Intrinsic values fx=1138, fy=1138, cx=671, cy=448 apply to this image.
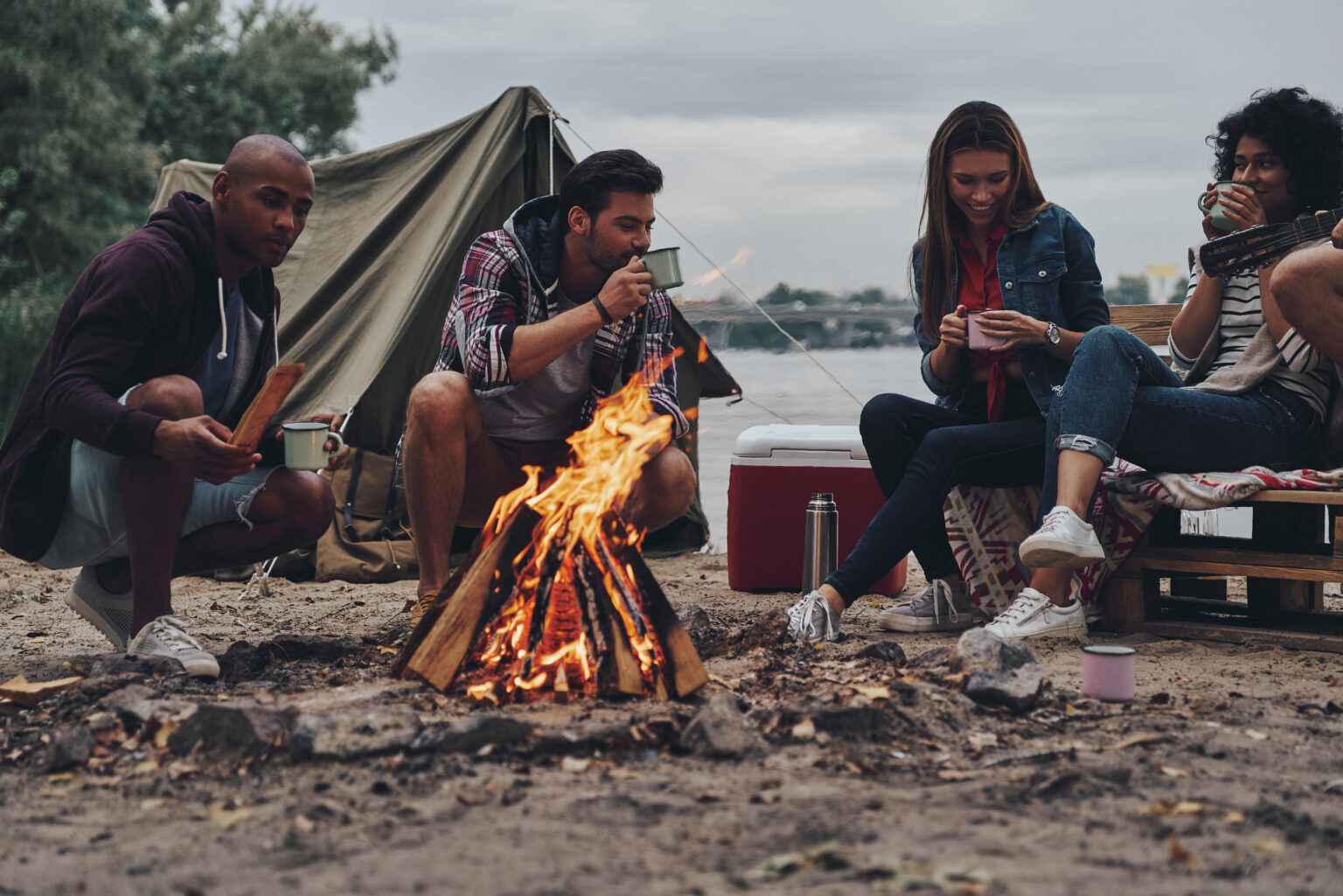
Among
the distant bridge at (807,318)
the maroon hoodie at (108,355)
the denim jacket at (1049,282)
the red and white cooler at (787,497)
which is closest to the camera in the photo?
the maroon hoodie at (108,355)

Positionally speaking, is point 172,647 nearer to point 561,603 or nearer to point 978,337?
point 561,603

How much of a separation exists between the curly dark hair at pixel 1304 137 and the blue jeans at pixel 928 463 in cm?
96

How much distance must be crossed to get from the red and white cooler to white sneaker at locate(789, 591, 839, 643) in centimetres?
115

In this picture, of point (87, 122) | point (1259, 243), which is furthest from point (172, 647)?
point (87, 122)

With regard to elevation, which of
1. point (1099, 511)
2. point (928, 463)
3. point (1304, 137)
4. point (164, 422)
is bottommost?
point (1099, 511)

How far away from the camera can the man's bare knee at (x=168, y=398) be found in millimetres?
2744

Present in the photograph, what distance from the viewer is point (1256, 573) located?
10.5 feet

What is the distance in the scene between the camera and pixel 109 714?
88.5 inches

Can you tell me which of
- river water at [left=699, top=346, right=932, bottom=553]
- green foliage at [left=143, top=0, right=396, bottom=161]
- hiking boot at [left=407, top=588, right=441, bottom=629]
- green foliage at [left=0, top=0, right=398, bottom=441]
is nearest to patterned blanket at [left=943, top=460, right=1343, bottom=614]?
river water at [left=699, top=346, right=932, bottom=553]

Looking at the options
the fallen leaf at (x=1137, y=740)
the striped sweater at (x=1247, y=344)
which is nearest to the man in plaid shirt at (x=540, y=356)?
the fallen leaf at (x=1137, y=740)

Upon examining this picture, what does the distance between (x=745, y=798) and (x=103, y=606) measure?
2029 millimetres

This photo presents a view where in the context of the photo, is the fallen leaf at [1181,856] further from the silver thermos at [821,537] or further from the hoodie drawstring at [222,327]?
the hoodie drawstring at [222,327]

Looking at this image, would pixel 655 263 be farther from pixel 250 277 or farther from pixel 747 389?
pixel 747 389

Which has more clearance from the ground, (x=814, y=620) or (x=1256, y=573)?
(x=1256, y=573)
